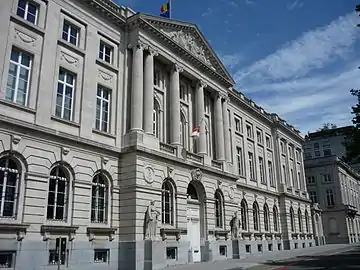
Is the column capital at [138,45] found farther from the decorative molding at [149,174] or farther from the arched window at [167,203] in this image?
the arched window at [167,203]

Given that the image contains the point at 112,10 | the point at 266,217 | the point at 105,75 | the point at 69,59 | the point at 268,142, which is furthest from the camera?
the point at 268,142

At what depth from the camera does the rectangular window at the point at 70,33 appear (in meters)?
21.5

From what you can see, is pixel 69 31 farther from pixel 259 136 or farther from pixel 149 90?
pixel 259 136

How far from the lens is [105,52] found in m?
24.1

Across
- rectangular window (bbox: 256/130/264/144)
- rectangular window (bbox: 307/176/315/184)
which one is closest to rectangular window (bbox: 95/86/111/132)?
rectangular window (bbox: 256/130/264/144)

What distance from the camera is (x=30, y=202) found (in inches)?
680

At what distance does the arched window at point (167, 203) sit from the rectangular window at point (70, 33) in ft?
34.0

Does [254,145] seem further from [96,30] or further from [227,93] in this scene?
[96,30]

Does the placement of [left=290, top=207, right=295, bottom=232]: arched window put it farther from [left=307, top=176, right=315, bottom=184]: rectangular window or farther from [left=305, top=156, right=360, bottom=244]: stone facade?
[left=307, top=176, right=315, bottom=184]: rectangular window

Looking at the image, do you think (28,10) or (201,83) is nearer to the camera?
(28,10)

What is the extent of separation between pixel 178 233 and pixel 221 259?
634cm

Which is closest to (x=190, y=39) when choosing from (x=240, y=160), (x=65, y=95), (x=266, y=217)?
(x=65, y=95)

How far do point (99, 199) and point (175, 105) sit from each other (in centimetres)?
915

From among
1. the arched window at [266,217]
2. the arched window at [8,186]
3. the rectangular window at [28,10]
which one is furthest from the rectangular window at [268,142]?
the arched window at [8,186]
